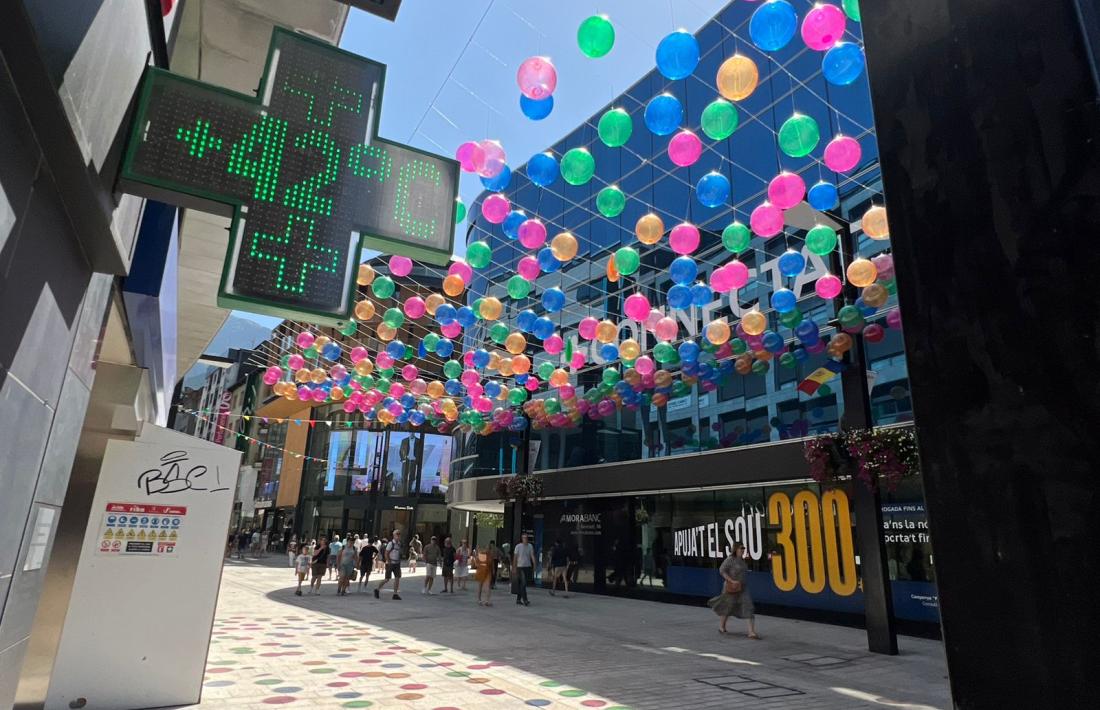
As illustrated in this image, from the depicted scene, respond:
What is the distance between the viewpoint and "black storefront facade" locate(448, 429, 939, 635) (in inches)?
482

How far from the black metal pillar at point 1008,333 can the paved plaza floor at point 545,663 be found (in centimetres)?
606

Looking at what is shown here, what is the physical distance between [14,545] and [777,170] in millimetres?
16086

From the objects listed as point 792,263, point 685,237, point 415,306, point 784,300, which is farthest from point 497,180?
point 784,300

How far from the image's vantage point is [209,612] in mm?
6434

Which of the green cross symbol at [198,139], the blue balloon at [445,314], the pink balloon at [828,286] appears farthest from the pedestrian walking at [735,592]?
the green cross symbol at [198,139]

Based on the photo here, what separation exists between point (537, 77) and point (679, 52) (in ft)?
5.21

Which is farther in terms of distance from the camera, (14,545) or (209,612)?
(209,612)

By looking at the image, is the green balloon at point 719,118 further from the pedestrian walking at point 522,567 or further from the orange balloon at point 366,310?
the pedestrian walking at point 522,567

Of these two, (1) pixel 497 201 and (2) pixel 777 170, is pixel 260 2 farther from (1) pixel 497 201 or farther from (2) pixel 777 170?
(2) pixel 777 170

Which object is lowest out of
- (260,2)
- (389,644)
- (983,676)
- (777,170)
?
(389,644)

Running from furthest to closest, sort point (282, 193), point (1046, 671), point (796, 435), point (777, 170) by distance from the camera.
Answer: point (777, 170), point (796, 435), point (282, 193), point (1046, 671)

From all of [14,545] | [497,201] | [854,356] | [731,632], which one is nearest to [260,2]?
[497,201]

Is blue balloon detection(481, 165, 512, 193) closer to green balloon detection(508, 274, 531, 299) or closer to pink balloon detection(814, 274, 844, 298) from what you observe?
green balloon detection(508, 274, 531, 299)

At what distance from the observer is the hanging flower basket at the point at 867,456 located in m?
9.73
